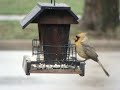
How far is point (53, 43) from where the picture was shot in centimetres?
738

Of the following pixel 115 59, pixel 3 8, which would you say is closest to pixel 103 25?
pixel 115 59

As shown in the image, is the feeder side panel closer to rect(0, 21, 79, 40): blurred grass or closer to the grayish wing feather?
the grayish wing feather

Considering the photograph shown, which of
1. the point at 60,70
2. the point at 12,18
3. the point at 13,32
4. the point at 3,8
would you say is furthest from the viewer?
the point at 3,8

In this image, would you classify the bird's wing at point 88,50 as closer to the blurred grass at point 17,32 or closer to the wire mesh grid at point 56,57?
the wire mesh grid at point 56,57

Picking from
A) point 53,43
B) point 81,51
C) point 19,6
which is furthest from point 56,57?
point 19,6

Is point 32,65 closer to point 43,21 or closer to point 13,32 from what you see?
point 43,21

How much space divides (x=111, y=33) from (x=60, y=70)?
13.9 metres

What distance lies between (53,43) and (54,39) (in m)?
0.05

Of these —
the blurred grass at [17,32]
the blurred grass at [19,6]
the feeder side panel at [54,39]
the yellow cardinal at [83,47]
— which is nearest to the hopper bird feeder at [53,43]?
the feeder side panel at [54,39]

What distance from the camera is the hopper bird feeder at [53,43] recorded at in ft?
23.2

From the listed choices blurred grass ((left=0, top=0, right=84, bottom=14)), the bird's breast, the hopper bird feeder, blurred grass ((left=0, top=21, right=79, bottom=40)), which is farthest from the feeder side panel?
blurred grass ((left=0, top=0, right=84, bottom=14))

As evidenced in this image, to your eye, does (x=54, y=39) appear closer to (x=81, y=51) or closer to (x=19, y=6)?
(x=81, y=51)

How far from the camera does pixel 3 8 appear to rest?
24250 mm

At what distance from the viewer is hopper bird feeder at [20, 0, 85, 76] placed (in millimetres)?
7062
